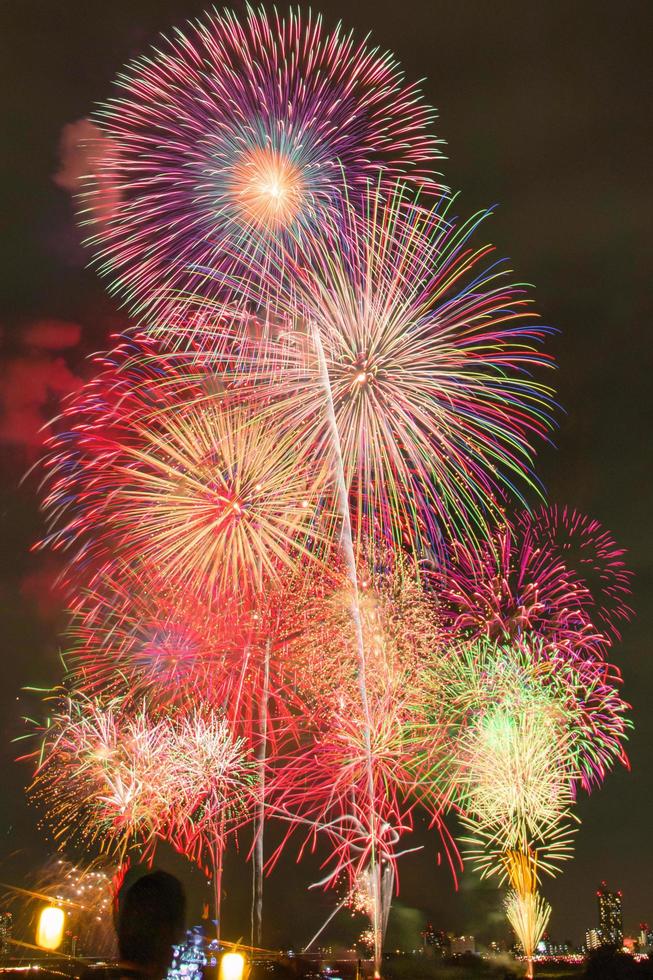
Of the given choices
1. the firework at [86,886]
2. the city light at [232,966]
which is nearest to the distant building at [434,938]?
the firework at [86,886]

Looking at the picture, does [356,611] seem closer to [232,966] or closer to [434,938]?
[232,966]

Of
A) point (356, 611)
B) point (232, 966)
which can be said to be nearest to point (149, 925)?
point (232, 966)

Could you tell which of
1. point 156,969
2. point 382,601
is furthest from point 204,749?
point 156,969

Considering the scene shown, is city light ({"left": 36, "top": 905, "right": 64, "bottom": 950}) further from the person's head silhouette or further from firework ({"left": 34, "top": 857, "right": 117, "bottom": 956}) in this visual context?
firework ({"left": 34, "top": 857, "right": 117, "bottom": 956})

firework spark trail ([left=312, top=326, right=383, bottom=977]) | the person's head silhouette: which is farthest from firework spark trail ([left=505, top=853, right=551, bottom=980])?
the person's head silhouette

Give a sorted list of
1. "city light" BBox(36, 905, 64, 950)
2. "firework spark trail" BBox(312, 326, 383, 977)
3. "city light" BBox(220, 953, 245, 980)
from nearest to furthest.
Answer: "city light" BBox(36, 905, 64, 950), "city light" BBox(220, 953, 245, 980), "firework spark trail" BBox(312, 326, 383, 977)

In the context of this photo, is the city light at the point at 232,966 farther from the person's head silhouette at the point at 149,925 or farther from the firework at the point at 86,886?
the firework at the point at 86,886

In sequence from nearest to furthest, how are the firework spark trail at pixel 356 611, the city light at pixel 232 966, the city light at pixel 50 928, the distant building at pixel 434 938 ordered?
the city light at pixel 50 928, the city light at pixel 232 966, the firework spark trail at pixel 356 611, the distant building at pixel 434 938

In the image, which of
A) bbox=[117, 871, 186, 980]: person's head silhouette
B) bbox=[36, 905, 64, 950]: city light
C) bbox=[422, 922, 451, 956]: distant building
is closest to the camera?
bbox=[117, 871, 186, 980]: person's head silhouette

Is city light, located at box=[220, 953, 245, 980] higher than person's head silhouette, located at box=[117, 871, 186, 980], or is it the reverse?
person's head silhouette, located at box=[117, 871, 186, 980]
